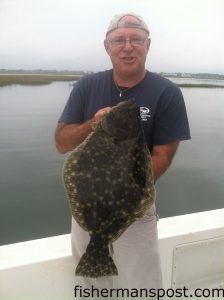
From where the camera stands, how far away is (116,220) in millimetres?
1991

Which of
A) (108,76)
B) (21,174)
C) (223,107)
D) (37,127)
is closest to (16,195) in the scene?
(21,174)

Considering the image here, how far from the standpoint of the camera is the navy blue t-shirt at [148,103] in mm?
2545

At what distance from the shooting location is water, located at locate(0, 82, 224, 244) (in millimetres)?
8930

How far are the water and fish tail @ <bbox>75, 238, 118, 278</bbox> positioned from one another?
631cm

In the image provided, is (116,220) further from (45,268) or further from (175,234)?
(175,234)

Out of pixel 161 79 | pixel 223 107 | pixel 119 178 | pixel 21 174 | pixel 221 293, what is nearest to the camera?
pixel 119 178

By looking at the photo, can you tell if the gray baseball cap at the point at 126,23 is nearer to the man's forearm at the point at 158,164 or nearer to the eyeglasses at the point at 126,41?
the eyeglasses at the point at 126,41

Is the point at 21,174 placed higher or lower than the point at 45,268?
lower

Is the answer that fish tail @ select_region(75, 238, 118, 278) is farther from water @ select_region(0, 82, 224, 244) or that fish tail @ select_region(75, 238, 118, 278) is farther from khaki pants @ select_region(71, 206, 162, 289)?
water @ select_region(0, 82, 224, 244)

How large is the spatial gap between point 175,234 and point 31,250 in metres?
1.33

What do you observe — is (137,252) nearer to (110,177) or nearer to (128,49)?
(110,177)

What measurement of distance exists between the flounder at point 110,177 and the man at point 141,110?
371 mm

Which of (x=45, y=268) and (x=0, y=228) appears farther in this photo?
(x=0, y=228)

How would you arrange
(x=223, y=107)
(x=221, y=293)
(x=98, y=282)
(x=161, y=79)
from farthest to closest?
(x=223, y=107) → (x=221, y=293) → (x=98, y=282) → (x=161, y=79)
